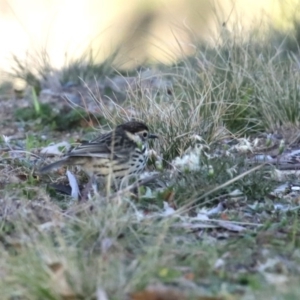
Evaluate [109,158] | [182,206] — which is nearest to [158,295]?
[182,206]

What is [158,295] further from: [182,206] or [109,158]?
[109,158]

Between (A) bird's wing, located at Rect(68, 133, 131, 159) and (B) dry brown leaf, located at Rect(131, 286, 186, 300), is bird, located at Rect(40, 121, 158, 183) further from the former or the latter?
(B) dry brown leaf, located at Rect(131, 286, 186, 300)

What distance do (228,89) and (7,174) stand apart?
251cm

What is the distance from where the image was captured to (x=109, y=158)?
261 inches

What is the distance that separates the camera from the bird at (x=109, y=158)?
6.59 m

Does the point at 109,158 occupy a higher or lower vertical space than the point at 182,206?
higher

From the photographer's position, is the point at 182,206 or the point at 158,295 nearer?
the point at 158,295

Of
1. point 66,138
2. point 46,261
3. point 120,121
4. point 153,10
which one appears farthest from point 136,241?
point 153,10

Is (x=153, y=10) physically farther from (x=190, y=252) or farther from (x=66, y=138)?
(x=190, y=252)

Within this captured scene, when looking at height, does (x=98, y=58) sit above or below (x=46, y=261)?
below

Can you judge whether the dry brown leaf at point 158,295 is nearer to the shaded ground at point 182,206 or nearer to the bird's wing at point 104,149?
the shaded ground at point 182,206

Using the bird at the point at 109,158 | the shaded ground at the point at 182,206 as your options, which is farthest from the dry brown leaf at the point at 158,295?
the bird at the point at 109,158

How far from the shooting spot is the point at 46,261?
460 centimetres

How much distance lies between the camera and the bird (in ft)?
21.6
